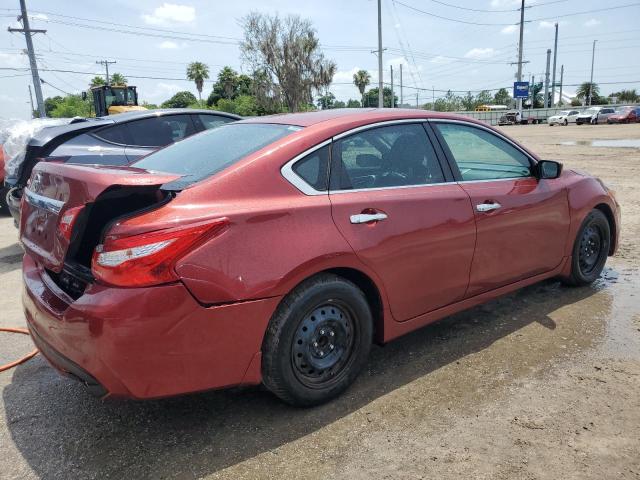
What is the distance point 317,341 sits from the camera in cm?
279

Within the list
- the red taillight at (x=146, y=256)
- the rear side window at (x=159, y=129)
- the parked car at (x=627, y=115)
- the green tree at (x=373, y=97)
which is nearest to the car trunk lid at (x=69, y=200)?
the red taillight at (x=146, y=256)

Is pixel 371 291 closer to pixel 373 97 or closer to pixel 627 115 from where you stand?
pixel 627 115

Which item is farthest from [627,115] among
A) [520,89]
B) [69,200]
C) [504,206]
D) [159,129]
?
[69,200]

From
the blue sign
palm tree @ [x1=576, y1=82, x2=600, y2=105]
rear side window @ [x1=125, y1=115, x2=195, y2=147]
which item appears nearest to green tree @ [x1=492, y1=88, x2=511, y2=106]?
palm tree @ [x1=576, y1=82, x2=600, y2=105]

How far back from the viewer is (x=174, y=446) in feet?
8.52

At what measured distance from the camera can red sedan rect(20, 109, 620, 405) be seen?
228 cm

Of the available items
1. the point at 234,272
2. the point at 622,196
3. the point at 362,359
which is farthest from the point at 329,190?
the point at 622,196

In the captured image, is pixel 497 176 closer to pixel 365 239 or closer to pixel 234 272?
pixel 365 239

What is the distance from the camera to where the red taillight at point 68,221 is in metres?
2.50

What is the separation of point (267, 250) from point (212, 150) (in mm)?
920

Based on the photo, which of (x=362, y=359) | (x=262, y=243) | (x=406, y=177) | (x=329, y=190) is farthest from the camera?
(x=406, y=177)

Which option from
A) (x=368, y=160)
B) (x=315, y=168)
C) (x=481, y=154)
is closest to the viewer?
(x=315, y=168)

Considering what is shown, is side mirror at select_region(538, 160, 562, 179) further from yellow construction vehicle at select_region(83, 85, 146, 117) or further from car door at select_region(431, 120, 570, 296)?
yellow construction vehicle at select_region(83, 85, 146, 117)

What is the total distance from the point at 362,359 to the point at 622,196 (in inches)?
302
